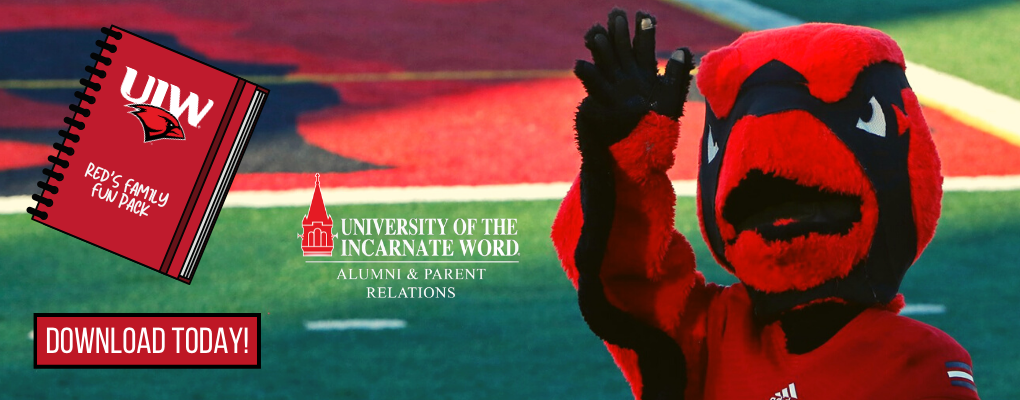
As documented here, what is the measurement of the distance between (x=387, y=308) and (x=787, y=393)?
8.94 ft

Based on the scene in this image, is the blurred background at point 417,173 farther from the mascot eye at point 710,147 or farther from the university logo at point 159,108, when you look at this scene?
the mascot eye at point 710,147

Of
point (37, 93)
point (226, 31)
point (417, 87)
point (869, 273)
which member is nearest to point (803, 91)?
point (869, 273)

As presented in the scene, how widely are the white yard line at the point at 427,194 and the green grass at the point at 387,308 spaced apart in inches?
4.3

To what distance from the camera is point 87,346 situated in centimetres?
394

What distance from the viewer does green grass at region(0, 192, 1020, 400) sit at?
3.65 meters

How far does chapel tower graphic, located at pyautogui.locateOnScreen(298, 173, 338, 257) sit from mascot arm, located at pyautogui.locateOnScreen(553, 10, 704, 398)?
10.3ft

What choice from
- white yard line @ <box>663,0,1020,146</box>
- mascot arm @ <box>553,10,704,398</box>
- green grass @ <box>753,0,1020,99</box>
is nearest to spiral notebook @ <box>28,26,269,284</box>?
mascot arm @ <box>553,10,704,398</box>

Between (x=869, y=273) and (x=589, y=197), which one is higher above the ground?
(x=589, y=197)

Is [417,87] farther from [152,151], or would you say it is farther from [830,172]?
[830,172]

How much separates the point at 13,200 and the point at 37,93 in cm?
199

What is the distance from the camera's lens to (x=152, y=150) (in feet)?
12.6

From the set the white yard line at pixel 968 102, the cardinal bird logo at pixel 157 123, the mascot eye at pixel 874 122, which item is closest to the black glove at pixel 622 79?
the mascot eye at pixel 874 122

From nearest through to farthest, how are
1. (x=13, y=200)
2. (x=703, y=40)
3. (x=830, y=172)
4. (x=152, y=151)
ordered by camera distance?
1. (x=830, y=172)
2. (x=152, y=151)
3. (x=13, y=200)
4. (x=703, y=40)

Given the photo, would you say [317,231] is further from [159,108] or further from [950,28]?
[950,28]
